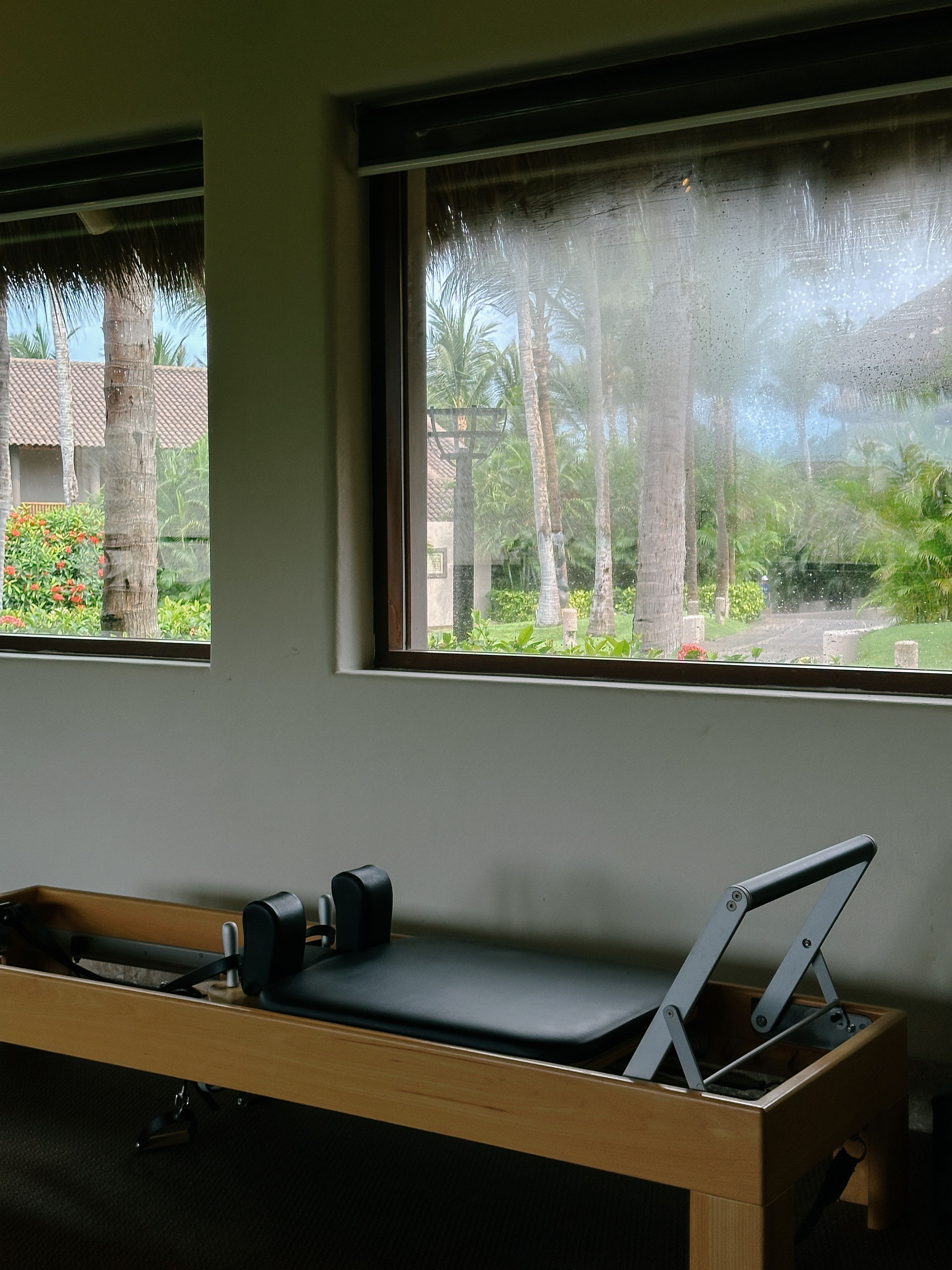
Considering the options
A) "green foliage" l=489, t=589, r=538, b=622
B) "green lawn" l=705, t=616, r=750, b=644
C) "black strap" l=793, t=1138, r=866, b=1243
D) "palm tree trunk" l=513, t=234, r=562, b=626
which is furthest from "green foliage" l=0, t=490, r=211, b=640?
"black strap" l=793, t=1138, r=866, b=1243

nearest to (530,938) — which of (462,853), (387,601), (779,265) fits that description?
(462,853)

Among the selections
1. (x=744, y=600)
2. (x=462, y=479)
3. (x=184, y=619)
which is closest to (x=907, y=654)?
(x=744, y=600)

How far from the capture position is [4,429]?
11.2ft

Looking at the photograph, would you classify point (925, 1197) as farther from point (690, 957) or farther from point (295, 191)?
point (295, 191)

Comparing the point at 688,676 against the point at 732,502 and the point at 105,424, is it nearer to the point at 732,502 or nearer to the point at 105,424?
the point at 732,502

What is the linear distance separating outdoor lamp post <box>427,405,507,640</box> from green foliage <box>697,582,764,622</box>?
0.57m

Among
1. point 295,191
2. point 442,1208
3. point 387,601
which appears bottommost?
point 442,1208

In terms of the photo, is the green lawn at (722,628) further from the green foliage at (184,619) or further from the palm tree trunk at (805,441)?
the green foliage at (184,619)

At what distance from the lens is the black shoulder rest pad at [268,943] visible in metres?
2.17

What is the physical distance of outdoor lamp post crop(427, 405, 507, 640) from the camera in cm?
278

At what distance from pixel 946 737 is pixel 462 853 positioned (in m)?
1.02

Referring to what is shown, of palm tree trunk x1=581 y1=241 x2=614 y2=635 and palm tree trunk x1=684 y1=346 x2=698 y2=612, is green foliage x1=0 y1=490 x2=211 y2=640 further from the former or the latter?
palm tree trunk x1=684 y1=346 x2=698 y2=612

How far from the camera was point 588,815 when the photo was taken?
8.27 feet

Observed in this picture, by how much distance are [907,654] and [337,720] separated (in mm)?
1214
